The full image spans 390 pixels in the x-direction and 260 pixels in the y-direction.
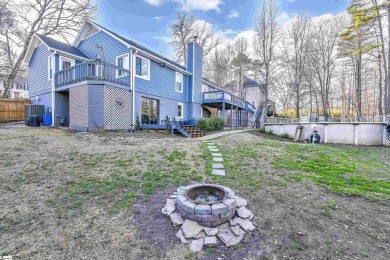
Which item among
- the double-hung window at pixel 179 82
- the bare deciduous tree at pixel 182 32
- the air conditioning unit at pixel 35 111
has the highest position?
the bare deciduous tree at pixel 182 32

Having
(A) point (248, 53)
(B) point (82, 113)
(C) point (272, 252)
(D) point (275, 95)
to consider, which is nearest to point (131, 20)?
(B) point (82, 113)

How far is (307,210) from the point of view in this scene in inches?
130

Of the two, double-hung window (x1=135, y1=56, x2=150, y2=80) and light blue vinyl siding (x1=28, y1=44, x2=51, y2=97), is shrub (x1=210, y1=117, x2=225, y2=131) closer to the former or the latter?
double-hung window (x1=135, y1=56, x2=150, y2=80)

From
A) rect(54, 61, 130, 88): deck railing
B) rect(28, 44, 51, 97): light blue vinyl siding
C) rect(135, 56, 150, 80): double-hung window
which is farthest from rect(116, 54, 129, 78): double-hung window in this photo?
rect(28, 44, 51, 97): light blue vinyl siding

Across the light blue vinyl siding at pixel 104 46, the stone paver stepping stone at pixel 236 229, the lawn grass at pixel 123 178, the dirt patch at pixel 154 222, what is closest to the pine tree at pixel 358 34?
the light blue vinyl siding at pixel 104 46

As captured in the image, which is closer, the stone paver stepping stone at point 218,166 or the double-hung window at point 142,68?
the stone paver stepping stone at point 218,166

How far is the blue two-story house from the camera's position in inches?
396

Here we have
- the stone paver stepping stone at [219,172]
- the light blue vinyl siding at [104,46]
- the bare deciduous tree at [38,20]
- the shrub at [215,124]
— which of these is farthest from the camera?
the bare deciduous tree at [38,20]

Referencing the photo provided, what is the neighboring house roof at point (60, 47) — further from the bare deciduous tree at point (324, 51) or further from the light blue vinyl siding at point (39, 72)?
the bare deciduous tree at point (324, 51)

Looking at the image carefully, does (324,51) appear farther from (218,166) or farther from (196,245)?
(196,245)

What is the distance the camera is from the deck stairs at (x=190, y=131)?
1235 cm

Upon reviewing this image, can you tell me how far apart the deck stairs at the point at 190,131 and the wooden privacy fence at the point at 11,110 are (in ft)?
42.9

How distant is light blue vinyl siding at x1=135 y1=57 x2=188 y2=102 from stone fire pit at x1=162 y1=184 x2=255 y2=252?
10.2 m

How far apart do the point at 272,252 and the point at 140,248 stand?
1588 mm
